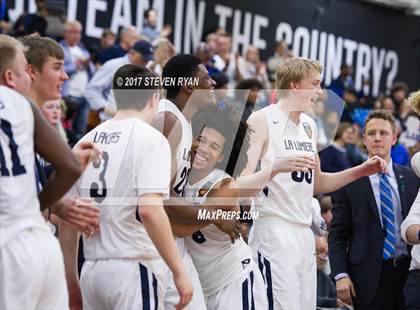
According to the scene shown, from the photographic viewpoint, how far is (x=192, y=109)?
6688 mm

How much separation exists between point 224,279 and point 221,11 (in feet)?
43.5

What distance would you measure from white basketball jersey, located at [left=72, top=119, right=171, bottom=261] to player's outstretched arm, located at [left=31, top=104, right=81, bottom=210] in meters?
0.52

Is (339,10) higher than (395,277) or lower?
higher

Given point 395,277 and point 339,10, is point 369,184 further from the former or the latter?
point 339,10

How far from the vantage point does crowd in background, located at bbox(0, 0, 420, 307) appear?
1152 centimetres

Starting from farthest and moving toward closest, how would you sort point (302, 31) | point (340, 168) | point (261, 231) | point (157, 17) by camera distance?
point (302, 31)
point (157, 17)
point (340, 168)
point (261, 231)

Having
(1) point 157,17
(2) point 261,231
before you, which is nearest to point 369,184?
(2) point 261,231

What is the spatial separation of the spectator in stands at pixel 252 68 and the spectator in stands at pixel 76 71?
3.20 meters

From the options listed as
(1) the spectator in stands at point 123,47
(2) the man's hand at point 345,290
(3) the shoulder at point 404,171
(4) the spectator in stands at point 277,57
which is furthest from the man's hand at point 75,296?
(4) the spectator in stands at point 277,57

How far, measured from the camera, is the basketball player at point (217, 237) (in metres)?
6.58

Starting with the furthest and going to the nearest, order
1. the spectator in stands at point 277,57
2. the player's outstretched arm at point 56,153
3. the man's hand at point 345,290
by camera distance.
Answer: the spectator in stands at point 277,57, the man's hand at point 345,290, the player's outstretched arm at point 56,153

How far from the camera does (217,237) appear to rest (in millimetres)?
6672

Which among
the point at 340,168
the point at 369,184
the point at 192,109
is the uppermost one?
the point at 192,109

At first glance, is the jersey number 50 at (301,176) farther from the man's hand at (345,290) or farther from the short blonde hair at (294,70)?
the man's hand at (345,290)
